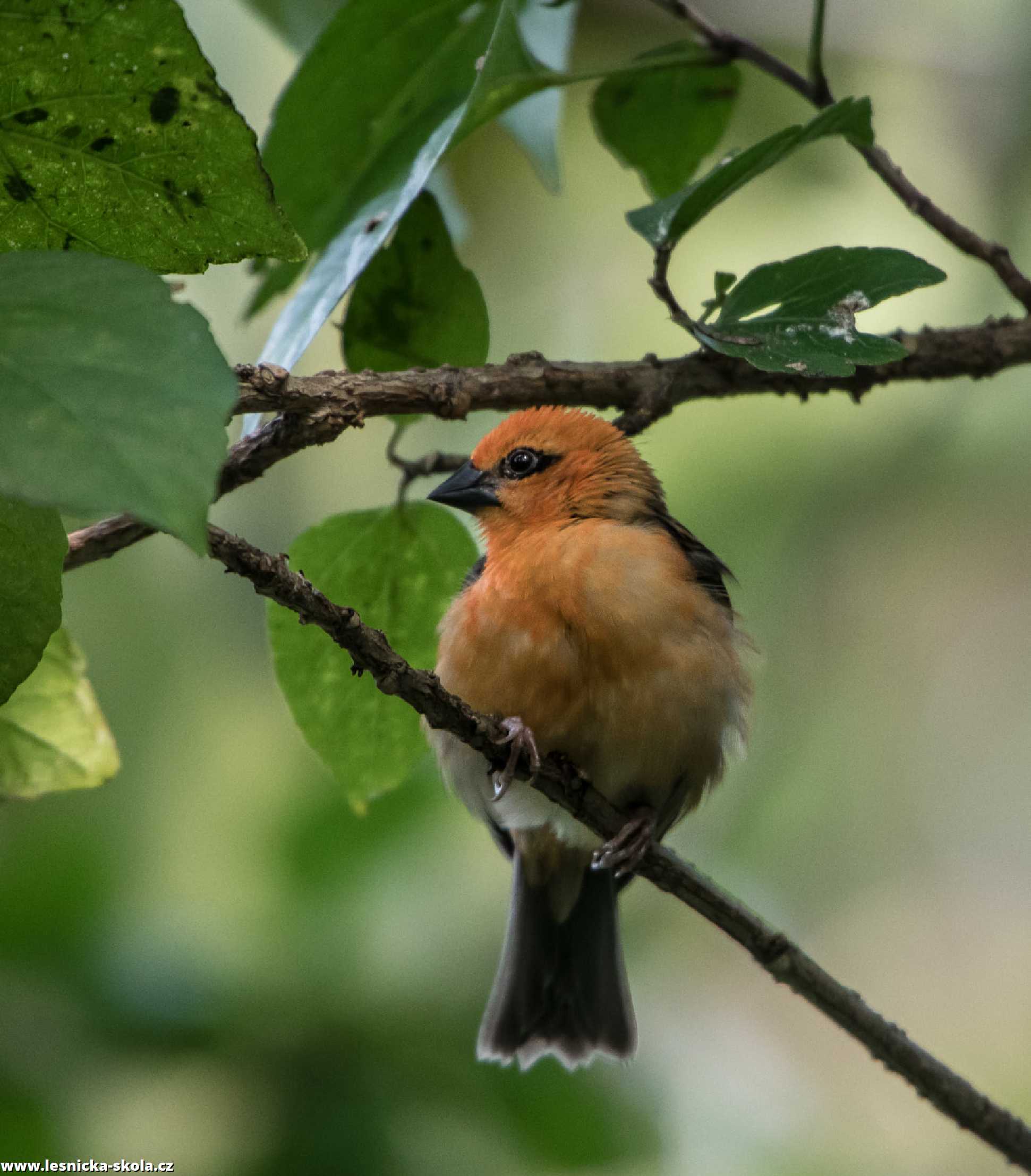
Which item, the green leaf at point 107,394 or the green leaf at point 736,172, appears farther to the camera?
the green leaf at point 736,172

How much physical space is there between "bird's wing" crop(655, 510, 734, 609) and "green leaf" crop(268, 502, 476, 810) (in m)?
1.01

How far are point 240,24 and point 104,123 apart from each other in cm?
417

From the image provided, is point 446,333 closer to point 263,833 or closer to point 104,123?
point 104,123

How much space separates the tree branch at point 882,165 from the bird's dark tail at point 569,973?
216 centimetres

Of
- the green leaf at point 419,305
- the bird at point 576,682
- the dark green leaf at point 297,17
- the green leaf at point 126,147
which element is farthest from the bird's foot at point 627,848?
the dark green leaf at point 297,17

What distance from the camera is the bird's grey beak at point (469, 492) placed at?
12.4 ft

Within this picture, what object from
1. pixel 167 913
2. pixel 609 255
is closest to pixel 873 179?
pixel 609 255

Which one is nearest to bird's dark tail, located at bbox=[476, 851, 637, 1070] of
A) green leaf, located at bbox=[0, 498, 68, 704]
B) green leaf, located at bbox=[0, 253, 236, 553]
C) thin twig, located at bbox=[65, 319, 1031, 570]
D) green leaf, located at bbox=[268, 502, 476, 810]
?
green leaf, located at bbox=[268, 502, 476, 810]

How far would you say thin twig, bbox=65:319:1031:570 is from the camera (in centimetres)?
218

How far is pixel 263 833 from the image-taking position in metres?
4.03

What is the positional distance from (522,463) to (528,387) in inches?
52.2

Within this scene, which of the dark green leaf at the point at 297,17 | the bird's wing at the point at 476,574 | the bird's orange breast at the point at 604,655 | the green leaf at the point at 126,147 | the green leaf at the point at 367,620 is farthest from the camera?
the bird's wing at the point at 476,574

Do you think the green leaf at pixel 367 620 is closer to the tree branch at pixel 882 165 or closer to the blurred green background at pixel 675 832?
the tree branch at pixel 882 165

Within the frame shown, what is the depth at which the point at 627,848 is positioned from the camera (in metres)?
3.13
